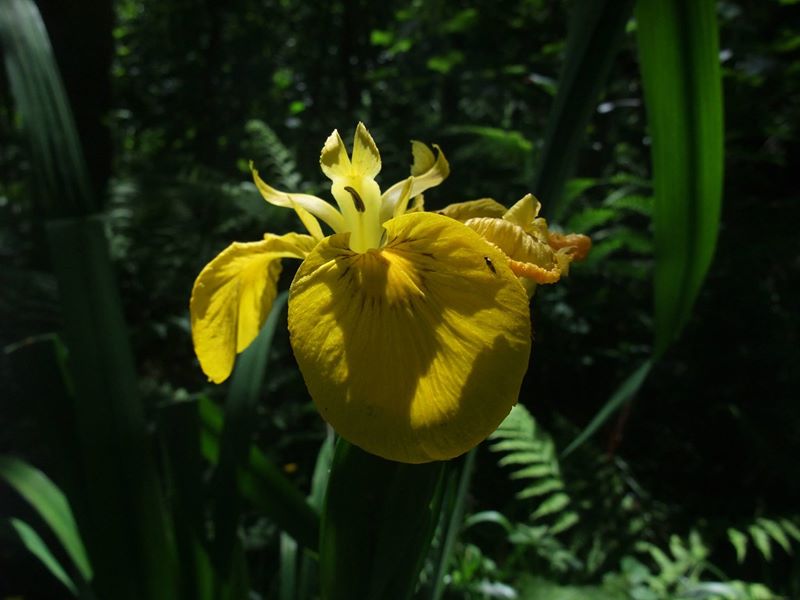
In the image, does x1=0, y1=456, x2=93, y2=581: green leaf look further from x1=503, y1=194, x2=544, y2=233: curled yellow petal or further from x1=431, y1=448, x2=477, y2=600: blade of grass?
x1=503, y1=194, x2=544, y2=233: curled yellow petal

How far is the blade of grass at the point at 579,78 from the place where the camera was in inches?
15.8

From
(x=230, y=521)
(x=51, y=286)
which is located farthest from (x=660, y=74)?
(x=51, y=286)

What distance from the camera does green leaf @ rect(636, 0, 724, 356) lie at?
1.29ft

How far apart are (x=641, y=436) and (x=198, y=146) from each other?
2.35m

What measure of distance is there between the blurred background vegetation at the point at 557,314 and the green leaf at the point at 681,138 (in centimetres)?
44

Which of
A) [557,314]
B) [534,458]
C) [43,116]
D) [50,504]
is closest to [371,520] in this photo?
[43,116]

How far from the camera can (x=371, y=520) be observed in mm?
385

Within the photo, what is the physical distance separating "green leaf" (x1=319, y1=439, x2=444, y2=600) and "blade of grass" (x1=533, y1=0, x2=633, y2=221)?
0.23 meters

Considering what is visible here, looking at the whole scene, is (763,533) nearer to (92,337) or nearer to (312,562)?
(312,562)

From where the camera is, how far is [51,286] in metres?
1.76

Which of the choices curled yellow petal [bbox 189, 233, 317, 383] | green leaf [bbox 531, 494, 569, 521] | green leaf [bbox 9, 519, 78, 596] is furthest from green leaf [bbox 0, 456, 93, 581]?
green leaf [bbox 531, 494, 569, 521]

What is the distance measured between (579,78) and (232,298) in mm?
285

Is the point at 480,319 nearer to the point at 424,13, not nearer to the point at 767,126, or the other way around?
the point at 767,126

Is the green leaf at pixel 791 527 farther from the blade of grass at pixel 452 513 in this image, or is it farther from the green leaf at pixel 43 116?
the green leaf at pixel 43 116
